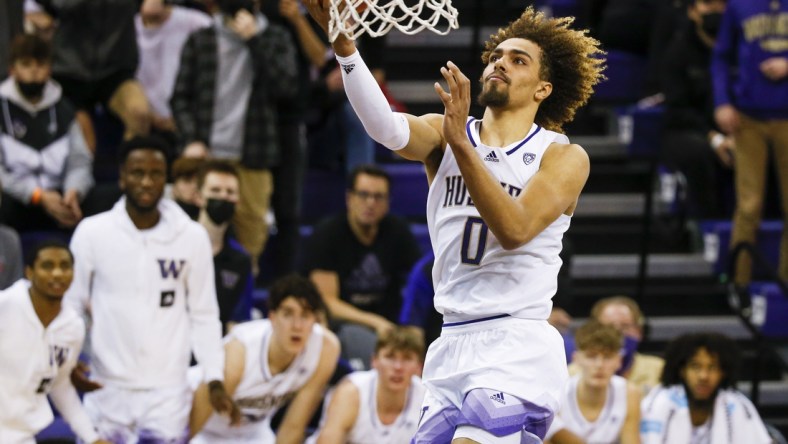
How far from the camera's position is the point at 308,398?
22.9 feet

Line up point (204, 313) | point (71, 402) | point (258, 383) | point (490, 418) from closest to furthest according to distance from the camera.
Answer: point (490, 418)
point (71, 402)
point (204, 313)
point (258, 383)

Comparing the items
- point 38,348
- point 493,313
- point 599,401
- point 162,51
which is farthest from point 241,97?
point 493,313

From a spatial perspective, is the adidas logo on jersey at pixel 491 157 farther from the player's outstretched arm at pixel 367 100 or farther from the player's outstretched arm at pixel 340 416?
the player's outstretched arm at pixel 340 416

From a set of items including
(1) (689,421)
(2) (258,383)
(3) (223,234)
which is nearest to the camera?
(2) (258,383)

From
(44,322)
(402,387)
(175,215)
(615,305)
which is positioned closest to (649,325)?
(615,305)

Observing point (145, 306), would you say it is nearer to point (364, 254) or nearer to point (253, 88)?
point (364, 254)

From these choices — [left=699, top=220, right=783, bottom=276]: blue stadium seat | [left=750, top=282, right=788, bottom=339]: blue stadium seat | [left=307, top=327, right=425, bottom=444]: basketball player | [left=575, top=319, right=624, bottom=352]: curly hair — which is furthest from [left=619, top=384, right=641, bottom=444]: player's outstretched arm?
[left=699, top=220, right=783, bottom=276]: blue stadium seat

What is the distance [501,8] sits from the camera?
1048 cm

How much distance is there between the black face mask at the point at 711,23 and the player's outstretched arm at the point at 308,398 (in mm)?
3635

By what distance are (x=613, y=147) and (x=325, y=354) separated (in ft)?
11.9

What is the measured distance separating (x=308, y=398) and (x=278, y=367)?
0.21 m

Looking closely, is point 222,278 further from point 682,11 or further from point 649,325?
point 682,11

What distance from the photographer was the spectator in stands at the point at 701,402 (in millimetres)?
7109

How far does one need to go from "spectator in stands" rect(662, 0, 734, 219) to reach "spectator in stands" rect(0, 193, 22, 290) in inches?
167
